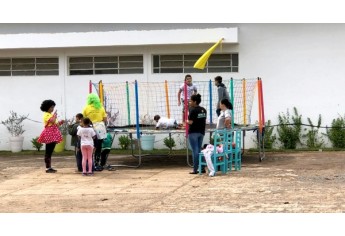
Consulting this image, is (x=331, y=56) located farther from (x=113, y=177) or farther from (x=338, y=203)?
(x=338, y=203)

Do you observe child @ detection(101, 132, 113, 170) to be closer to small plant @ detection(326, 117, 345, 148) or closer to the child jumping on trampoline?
the child jumping on trampoline

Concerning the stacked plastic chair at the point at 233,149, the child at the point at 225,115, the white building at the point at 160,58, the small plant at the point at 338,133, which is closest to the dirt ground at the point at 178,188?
the stacked plastic chair at the point at 233,149

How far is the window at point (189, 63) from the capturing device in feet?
60.3

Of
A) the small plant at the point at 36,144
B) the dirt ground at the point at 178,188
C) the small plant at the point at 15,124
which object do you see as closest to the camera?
the dirt ground at the point at 178,188

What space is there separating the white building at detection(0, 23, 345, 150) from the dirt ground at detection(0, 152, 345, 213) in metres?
2.98

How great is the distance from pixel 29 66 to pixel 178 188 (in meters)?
10.1

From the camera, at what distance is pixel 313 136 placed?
17859 mm

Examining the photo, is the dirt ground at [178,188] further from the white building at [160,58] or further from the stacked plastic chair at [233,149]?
the white building at [160,58]

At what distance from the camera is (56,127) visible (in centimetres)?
1372

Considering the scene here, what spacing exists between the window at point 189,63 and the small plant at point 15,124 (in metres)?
4.45

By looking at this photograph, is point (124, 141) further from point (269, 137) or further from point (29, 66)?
point (269, 137)

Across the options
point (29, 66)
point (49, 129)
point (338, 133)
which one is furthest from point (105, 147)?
point (338, 133)

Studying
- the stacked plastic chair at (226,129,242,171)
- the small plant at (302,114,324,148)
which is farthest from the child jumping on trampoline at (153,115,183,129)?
the small plant at (302,114,324,148)

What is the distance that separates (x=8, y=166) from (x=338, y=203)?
29.8 feet
